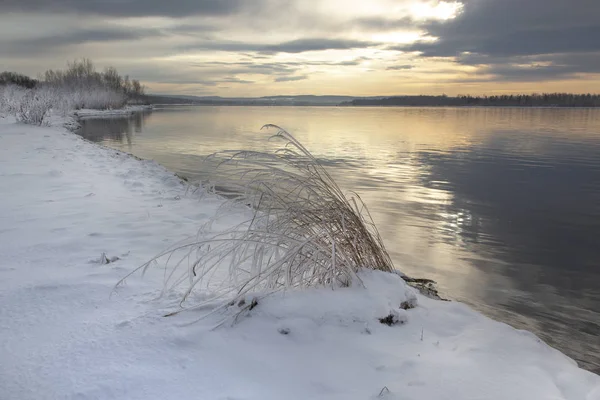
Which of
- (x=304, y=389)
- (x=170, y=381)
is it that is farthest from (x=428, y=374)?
(x=170, y=381)

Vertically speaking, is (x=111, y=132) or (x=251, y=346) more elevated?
(x=111, y=132)

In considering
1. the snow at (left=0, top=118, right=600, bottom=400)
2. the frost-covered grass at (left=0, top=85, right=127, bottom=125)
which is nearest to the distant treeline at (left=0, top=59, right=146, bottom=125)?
the frost-covered grass at (left=0, top=85, right=127, bottom=125)

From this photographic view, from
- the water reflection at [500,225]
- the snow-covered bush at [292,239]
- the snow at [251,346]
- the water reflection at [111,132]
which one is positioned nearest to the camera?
the snow at [251,346]

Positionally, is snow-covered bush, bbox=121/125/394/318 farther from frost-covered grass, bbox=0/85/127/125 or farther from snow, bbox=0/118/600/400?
frost-covered grass, bbox=0/85/127/125

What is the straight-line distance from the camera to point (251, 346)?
2830mm

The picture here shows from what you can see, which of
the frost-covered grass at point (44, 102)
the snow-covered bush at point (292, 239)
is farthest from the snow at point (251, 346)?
the frost-covered grass at point (44, 102)

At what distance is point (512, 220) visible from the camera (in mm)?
9539

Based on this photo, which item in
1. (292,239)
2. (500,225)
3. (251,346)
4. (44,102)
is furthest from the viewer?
(44,102)

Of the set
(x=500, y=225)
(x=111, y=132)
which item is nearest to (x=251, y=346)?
(x=500, y=225)

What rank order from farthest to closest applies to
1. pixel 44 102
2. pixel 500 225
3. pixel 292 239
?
pixel 44 102 < pixel 500 225 < pixel 292 239

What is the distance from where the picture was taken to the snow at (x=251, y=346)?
7.93 feet

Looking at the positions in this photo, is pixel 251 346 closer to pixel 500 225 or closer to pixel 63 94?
pixel 500 225

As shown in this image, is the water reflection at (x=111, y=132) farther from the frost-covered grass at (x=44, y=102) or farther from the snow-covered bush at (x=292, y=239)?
the snow-covered bush at (x=292, y=239)

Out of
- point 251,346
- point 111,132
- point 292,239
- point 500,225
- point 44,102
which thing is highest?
point 44,102
